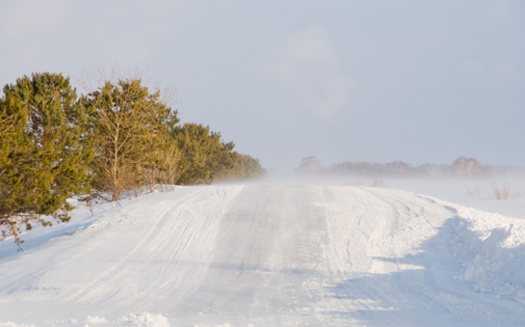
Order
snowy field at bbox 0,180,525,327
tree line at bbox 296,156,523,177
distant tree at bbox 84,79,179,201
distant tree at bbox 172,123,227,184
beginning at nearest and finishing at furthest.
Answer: snowy field at bbox 0,180,525,327
distant tree at bbox 84,79,179,201
distant tree at bbox 172,123,227,184
tree line at bbox 296,156,523,177

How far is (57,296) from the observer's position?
297 inches

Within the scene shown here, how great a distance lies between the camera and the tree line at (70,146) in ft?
44.0

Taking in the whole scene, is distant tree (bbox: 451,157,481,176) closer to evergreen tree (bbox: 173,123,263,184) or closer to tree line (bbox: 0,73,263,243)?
evergreen tree (bbox: 173,123,263,184)

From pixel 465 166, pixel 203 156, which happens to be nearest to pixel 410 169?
pixel 465 166

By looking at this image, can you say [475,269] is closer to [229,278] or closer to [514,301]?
[514,301]

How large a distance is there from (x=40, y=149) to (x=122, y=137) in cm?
569

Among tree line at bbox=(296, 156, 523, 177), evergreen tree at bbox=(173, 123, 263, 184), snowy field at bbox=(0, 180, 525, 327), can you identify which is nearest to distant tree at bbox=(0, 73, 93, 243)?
snowy field at bbox=(0, 180, 525, 327)

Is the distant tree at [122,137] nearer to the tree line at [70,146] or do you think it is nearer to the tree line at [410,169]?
the tree line at [70,146]

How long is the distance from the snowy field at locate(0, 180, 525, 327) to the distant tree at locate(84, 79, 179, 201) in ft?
14.8

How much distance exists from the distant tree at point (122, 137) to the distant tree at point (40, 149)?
1.53 meters

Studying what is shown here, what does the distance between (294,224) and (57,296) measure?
737cm

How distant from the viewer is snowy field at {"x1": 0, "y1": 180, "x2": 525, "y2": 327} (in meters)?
6.70

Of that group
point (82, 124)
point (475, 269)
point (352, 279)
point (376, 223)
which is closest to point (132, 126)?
point (82, 124)

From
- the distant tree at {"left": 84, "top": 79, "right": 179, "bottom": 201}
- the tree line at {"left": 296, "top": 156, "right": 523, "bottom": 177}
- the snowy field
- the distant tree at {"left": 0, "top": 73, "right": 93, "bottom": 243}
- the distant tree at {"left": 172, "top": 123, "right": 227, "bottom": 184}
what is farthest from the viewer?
the tree line at {"left": 296, "top": 156, "right": 523, "bottom": 177}
